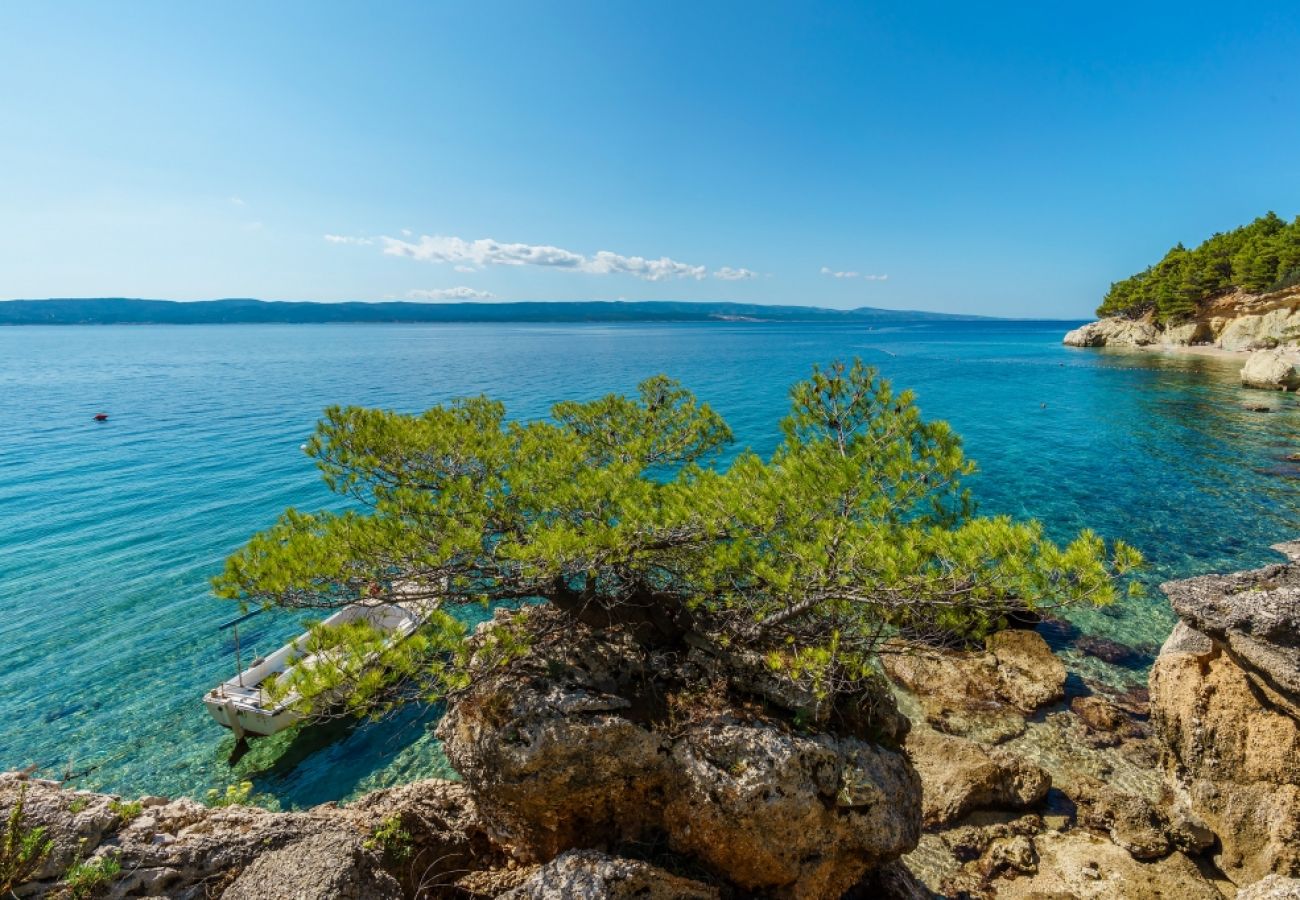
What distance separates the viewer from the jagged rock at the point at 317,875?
605 cm

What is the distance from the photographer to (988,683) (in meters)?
14.1

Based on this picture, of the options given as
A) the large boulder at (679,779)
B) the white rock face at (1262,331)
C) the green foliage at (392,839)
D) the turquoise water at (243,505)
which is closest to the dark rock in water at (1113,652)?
the turquoise water at (243,505)

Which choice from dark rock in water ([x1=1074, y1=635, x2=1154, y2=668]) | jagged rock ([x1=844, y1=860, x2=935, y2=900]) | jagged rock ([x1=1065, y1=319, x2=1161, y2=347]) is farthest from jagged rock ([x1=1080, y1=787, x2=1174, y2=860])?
jagged rock ([x1=1065, y1=319, x2=1161, y2=347])

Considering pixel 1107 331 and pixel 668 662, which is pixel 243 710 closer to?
pixel 668 662

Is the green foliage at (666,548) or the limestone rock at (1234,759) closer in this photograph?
the green foliage at (666,548)

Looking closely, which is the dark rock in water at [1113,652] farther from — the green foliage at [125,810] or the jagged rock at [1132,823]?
the green foliage at [125,810]

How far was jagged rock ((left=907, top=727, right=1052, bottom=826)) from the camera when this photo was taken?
10.2 m

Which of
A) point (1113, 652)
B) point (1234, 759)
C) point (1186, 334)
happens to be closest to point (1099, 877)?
point (1234, 759)

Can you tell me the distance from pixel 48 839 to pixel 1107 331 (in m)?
132

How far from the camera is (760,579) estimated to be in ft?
25.5

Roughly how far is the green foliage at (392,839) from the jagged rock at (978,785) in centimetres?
898

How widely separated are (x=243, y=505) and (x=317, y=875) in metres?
24.3

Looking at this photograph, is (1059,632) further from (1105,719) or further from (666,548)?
(666,548)

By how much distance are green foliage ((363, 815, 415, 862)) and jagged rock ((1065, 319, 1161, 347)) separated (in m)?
120
